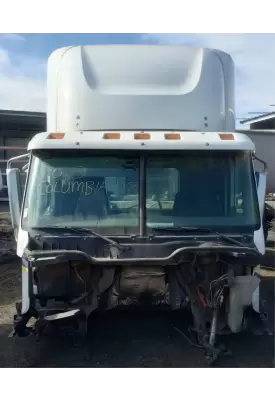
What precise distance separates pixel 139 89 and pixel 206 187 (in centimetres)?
137

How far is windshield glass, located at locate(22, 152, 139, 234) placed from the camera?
181 inches

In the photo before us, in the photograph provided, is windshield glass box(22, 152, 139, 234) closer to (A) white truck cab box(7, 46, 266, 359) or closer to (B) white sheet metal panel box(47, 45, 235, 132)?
(A) white truck cab box(7, 46, 266, 359)

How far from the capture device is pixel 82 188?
4.65m

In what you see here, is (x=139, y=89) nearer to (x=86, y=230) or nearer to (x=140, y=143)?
(x=140, y=143)

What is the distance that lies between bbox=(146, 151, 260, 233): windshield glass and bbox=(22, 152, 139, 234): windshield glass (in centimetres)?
23

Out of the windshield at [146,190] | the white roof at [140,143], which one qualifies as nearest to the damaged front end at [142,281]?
the windshield at [146,190]

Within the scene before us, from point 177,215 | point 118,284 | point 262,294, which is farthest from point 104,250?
point 262,294

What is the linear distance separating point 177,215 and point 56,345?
1.88m

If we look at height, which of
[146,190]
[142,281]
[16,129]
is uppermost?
[16,129]

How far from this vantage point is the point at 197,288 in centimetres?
447

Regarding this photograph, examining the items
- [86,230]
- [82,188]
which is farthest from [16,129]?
[86,230]

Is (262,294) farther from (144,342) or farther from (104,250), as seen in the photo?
(104,250)

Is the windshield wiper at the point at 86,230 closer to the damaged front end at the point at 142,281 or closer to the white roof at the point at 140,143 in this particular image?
the damaged front end at the point at 142,281

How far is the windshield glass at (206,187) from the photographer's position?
4.62m
